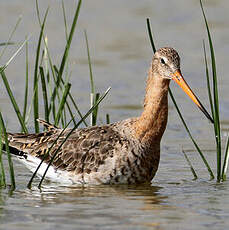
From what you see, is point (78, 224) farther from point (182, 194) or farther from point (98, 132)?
point (98, 132)

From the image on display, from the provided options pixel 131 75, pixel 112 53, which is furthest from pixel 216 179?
pixel 112 53

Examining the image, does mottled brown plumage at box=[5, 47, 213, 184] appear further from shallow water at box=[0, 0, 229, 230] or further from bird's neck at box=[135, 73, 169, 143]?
shallow water at box=[0, 0, 229, 230]

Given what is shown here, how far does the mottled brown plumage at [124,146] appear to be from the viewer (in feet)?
36.2

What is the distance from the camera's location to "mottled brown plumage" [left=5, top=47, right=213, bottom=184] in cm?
1105

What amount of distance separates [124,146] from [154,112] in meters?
0.55

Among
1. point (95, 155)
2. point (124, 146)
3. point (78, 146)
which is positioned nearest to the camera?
point (124, 146)

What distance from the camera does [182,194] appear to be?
1034 centimetres

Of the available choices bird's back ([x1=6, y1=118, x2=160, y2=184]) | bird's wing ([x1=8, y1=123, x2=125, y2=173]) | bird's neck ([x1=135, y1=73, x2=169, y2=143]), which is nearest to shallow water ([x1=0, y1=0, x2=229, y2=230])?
bird's back ([x1=6, y1=118, x2=160, y2=184])

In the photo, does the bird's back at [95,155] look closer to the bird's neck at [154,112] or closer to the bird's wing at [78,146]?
the bird's wing at [78,146]

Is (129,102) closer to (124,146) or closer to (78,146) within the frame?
(78,146)

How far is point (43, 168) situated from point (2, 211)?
6.63ft

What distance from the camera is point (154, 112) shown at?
11.2 meters

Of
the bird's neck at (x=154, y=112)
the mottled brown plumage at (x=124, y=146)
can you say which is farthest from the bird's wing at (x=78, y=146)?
the bird's neck at (x=154, y=112)

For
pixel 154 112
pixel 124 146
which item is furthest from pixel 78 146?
pixel 154 112
